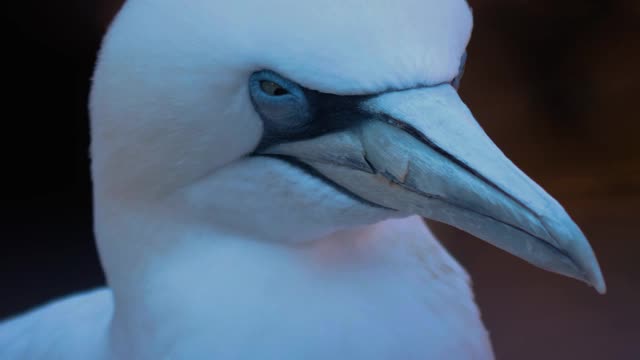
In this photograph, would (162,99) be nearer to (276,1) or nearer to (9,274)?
(276,1)

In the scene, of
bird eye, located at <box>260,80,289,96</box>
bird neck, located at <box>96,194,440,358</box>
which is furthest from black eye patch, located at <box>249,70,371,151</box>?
bird neck, located at <box>96,194,440,358</box>

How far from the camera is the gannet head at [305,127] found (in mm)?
601

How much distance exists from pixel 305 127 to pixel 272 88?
0.05 m

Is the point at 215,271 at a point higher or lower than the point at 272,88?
lower

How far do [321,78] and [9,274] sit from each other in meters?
2.08

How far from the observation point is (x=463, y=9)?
67 cm

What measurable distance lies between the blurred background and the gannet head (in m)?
1.46

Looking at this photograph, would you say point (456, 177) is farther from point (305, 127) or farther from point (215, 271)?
point (215, 271)

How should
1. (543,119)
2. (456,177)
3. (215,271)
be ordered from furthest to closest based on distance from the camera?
(543,119)
(215,271)
(456,177)

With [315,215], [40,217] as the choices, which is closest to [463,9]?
[315,215]

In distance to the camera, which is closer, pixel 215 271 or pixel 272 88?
pixel 272 88

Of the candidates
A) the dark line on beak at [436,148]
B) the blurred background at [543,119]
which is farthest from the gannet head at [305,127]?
the blurred background at [543,119]

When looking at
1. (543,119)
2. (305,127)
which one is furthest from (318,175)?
(543,119)

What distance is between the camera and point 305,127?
68 centimetres
